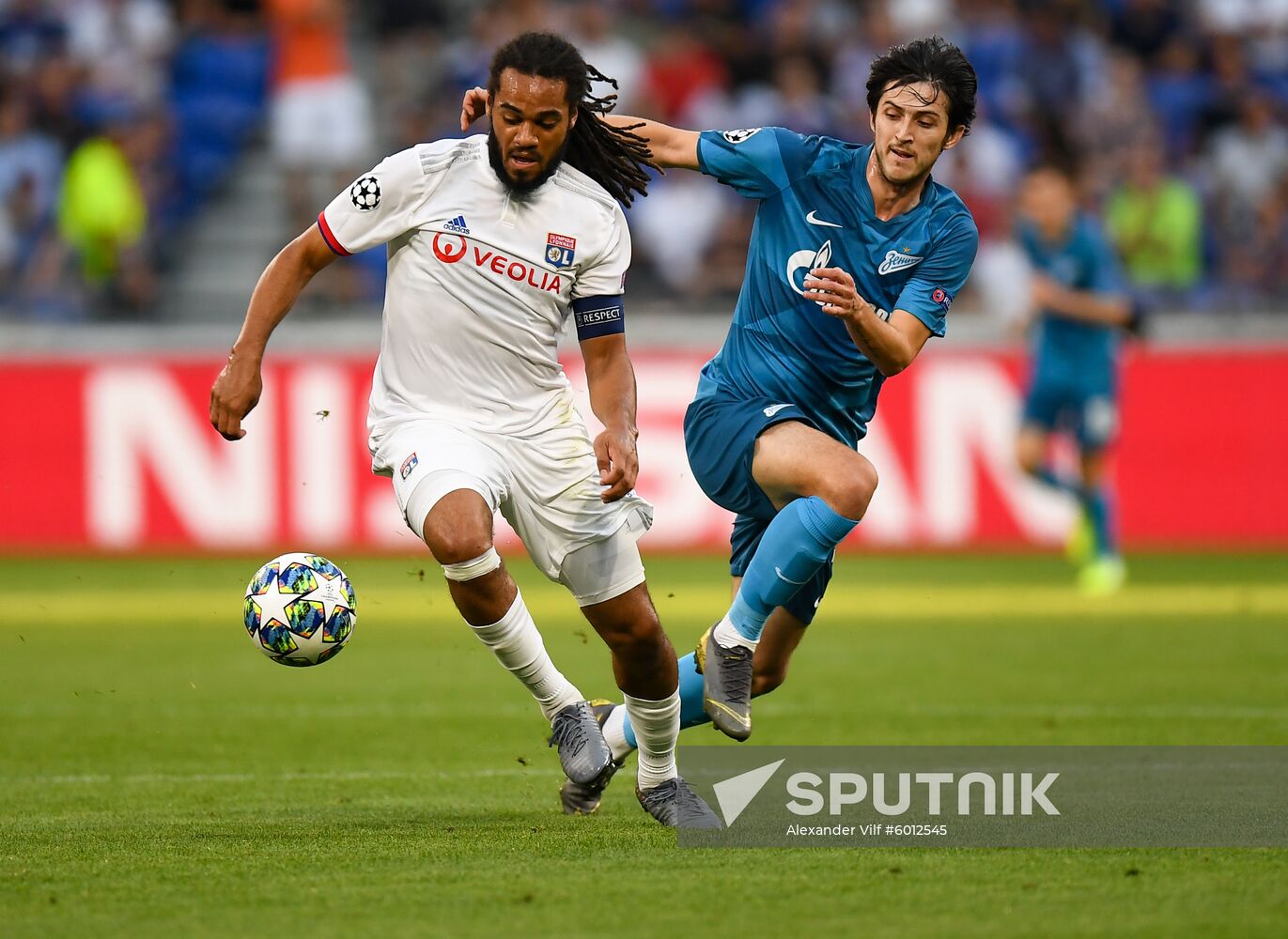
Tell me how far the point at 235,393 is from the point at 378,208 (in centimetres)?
75

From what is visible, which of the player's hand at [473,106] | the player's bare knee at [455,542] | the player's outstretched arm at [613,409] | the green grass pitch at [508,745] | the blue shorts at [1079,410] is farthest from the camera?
the blue shorts at [1079,410]

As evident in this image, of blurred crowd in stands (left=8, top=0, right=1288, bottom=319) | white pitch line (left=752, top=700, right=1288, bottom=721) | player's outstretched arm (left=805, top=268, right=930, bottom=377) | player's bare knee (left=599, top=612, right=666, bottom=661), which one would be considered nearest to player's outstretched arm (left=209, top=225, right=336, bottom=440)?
player's bare knee (left=599, top=612, right=666, bottom=661)

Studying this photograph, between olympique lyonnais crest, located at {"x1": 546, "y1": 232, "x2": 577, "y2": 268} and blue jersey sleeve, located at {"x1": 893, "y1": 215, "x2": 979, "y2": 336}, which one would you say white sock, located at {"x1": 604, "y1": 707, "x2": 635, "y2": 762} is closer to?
olympique lyonnais crest, located at {"x1": 546, "y1": 232, "x2": 577, "y2": 268}

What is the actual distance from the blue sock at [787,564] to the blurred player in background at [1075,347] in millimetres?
8517

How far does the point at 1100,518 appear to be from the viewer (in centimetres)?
1442

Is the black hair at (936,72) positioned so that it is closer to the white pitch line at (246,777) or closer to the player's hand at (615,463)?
the player's hand at (615,463)

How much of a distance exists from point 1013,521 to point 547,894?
1217 cm

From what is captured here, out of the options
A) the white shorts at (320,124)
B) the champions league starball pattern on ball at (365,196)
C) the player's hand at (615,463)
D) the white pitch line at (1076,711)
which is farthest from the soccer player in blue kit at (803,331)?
the white shorts at (320,124)

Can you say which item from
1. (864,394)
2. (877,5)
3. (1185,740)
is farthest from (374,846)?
(877,5)

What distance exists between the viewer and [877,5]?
1969cm

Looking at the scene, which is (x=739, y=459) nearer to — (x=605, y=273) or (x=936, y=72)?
(x=605, y=273)

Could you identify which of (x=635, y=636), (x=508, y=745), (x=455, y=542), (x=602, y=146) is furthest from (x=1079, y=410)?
(x=455, y=542)

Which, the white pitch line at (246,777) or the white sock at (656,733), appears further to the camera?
the white pitch line at (246,777)

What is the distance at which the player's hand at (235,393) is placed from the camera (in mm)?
5898
